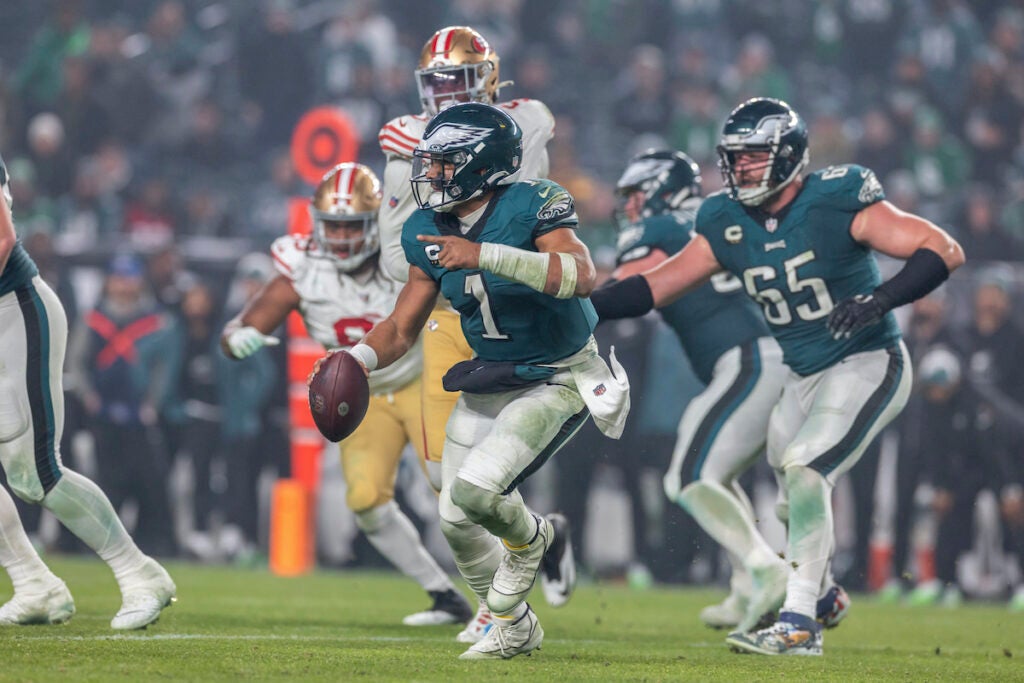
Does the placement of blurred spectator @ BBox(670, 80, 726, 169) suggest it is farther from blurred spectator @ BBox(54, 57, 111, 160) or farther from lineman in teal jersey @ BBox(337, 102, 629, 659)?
lineman in teal jersey @ BBox(337, 102, 629, 659)

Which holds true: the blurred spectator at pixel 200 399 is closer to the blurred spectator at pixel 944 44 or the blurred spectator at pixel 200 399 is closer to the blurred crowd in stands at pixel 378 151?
the blurred crowd in stands at pixel 378 151

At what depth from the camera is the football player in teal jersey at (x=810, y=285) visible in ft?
18.4

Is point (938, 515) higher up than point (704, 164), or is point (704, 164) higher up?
point (704, 164)

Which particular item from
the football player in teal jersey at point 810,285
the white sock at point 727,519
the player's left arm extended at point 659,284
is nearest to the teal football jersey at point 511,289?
the player's left arm extended at point 659,284

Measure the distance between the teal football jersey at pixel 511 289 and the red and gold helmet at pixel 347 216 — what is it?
1.58 metres

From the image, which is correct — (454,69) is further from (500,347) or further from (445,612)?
(445,612)

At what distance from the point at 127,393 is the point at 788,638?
6398mm

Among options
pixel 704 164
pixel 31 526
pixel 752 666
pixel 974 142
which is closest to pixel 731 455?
pixel 752 666

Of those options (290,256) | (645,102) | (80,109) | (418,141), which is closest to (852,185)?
(418,141)

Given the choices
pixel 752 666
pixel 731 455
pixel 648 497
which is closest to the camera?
pixel 752 666

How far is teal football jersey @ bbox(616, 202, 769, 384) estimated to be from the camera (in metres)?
6.85

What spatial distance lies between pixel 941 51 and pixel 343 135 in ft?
21.7

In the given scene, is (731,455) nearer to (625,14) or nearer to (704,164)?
(704,164)

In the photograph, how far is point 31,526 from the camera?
10.6m
